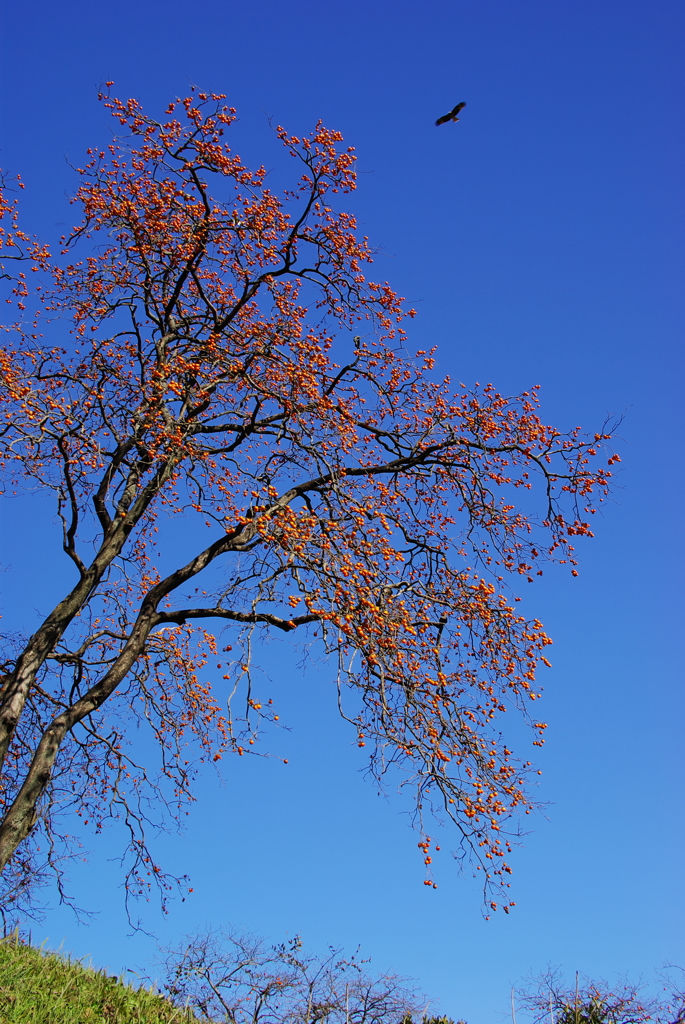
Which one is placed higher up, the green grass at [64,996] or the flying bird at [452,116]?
the flying bird at [452,116]

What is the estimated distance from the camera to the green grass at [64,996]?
8219 mm

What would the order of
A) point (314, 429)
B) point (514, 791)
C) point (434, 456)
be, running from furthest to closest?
point (434, 456) → point (314, 429) → point (514, 791)

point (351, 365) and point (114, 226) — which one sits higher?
point (114, 226)

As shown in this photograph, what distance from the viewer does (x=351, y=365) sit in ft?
33.7

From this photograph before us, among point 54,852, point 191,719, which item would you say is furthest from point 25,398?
point 54,852

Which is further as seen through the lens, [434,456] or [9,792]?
[9,792]

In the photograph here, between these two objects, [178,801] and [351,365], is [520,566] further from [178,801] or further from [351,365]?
[178,801]

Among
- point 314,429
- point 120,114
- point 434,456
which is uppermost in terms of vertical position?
point 120,114

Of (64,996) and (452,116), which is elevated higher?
(452,116)

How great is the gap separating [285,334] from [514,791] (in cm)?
612

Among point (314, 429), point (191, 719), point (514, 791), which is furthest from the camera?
point (191, 719)

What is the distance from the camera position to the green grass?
822cm

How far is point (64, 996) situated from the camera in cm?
891

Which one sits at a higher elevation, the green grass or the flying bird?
the flying bird
